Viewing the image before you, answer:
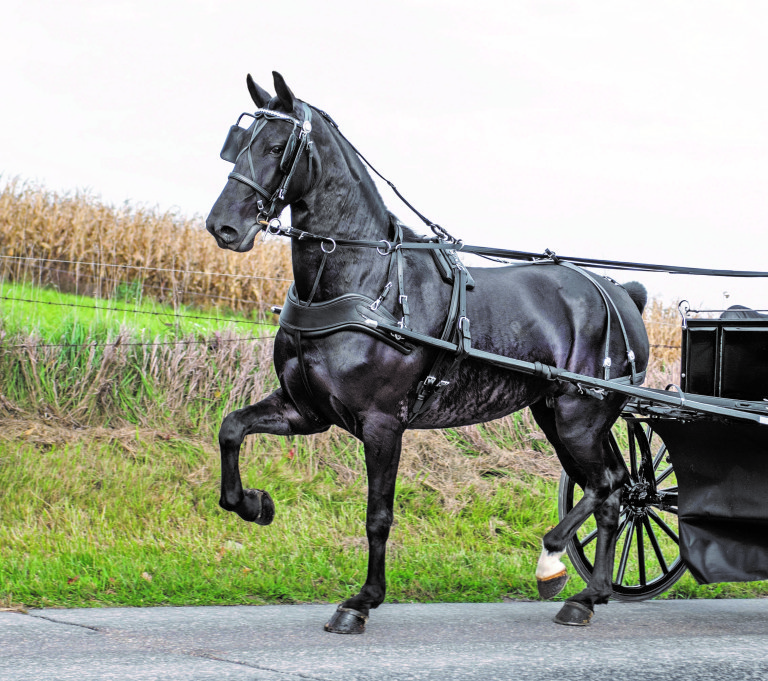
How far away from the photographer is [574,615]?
5.14 metres

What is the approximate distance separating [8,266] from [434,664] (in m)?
8.84

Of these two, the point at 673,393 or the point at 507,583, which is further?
the point at 507,583

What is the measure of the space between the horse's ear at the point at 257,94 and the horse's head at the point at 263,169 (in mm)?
78

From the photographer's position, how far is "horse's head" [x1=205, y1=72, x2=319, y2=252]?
4.51 metres

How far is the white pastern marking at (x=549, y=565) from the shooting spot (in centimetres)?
528

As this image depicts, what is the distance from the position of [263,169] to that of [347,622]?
2.15 meters

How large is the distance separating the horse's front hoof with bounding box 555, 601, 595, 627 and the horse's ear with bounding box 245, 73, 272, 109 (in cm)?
300

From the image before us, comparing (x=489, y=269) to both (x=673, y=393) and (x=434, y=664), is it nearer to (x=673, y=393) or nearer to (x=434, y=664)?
(x=673, y=393)

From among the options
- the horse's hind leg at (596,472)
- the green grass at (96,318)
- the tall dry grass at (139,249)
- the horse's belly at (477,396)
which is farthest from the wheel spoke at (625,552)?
the tall dry grass at (139,249)

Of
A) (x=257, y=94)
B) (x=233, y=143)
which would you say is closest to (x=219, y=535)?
(x=233, y=143)

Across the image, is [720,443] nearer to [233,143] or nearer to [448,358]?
[448,358]

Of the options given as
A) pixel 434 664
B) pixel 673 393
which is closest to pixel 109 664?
pixel 434 664

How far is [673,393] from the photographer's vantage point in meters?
5.32

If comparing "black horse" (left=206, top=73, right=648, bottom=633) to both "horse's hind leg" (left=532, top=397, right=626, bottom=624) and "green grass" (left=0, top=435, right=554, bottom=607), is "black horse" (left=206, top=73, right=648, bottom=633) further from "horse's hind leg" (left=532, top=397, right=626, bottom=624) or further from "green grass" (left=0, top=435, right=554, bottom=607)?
"green grass" (left=0, top=435, right=554, bottom=607)
